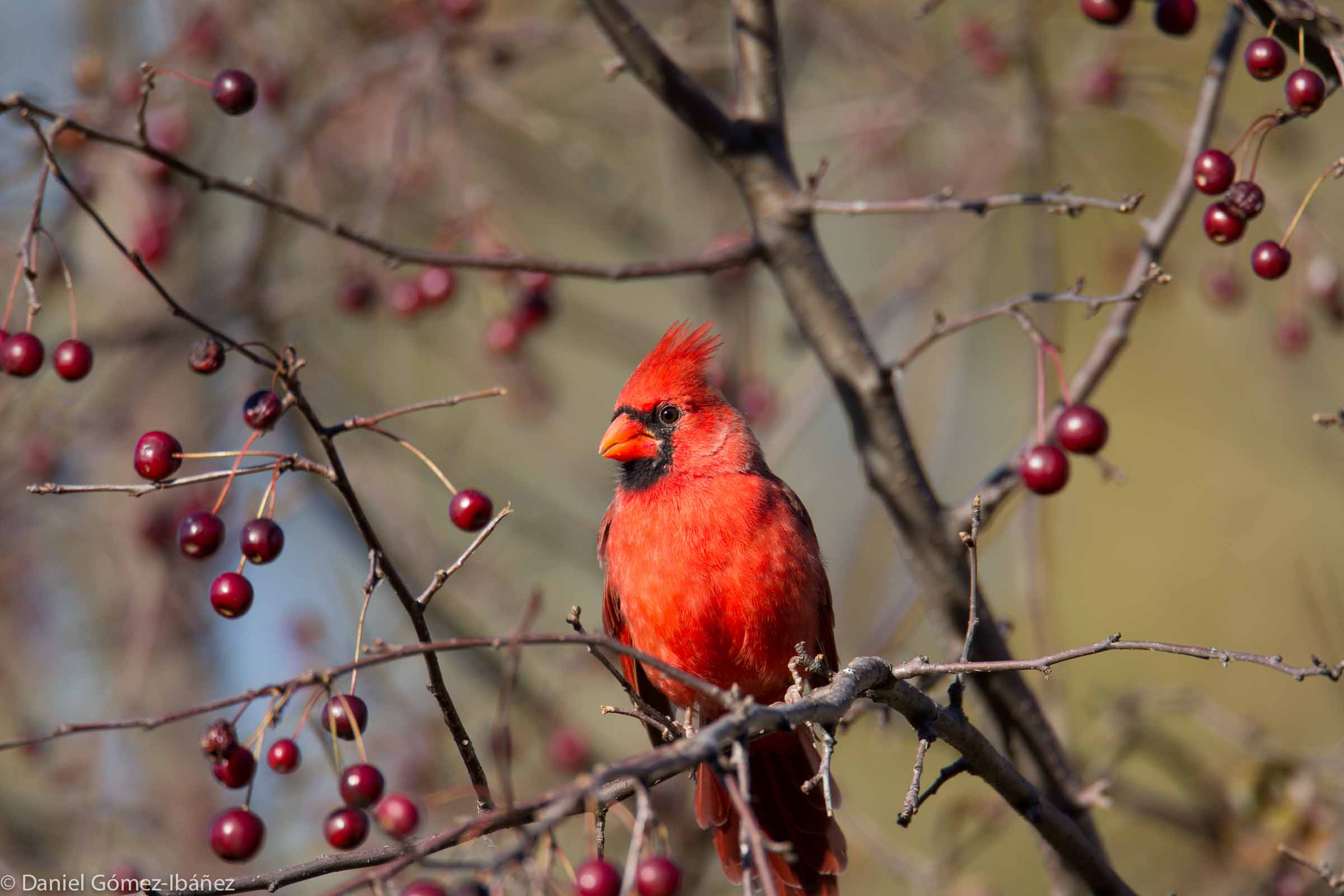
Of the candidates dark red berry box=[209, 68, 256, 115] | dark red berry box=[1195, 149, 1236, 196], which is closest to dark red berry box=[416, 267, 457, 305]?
dark red berry box=[209, 68, 256, 115]

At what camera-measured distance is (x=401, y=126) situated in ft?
12.8

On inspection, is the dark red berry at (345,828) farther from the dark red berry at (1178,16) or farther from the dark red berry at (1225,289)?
the dark red berry at (1225,289)

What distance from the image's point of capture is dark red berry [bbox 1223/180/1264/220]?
8.18 feet

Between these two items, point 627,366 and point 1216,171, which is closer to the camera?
point 1216,171

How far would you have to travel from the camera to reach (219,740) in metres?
1.82

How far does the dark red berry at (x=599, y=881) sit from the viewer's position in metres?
1.57

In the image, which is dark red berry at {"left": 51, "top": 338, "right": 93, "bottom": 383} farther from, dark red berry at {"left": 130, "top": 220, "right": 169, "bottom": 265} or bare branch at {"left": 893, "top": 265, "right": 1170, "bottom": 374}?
dark red berry at {"left": 130, "top": 220, "right": 169, "bottom": 265}

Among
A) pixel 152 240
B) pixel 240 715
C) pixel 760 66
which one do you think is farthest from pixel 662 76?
pixel 152 240

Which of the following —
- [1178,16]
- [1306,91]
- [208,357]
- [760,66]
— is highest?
[760,66]

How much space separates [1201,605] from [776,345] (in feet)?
8.80

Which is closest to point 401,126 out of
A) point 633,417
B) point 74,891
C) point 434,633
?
point 633,417

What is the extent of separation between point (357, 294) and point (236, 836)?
2.64m

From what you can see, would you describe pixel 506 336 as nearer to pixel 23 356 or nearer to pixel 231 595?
pixel 23 356

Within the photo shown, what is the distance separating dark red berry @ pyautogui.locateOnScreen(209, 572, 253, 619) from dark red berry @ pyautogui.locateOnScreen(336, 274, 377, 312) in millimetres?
2144
